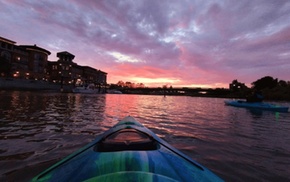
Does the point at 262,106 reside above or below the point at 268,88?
below

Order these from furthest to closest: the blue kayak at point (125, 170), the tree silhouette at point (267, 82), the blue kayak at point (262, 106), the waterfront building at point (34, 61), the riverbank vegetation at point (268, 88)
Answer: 1. the tree silhouette at point (267, 82)
2. the riverbank vegetation at point (268, 88)
3. the waterfront building at point (34, 61)
4. the blue kayak at point (262, 106)
5. the blue kayak at point (125, 170)

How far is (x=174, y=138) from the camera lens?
7238 mm

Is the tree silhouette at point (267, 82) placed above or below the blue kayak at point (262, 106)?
above

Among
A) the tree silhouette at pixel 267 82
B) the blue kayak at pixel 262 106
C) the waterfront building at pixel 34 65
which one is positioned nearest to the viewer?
the blue kayak at pixel 262 106

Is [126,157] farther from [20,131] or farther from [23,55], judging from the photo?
[23,55]

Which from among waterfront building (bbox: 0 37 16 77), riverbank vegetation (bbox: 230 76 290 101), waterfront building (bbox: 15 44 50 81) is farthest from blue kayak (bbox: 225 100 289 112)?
waterfront building (bbox: 15 44 50 81)

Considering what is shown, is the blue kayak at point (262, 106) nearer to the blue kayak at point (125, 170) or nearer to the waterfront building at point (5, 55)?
the blue kayak at point (125, 170)

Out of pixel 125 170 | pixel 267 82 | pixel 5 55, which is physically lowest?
pixel 125 170

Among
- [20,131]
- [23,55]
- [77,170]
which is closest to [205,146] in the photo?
[77,170]

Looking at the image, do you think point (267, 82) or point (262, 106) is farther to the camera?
point (267, 82)

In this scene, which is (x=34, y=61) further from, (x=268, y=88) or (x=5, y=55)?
(x=268, y=88)

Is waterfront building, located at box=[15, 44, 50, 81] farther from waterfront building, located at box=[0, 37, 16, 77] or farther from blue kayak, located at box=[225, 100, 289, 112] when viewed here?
blue kayak, located at box=[225, 100, 289, 112]

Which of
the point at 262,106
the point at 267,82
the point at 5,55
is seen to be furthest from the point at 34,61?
the point at 267,82

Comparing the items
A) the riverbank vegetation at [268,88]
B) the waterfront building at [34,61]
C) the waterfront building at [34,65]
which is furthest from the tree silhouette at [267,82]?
the waterfront building at [34,61]
